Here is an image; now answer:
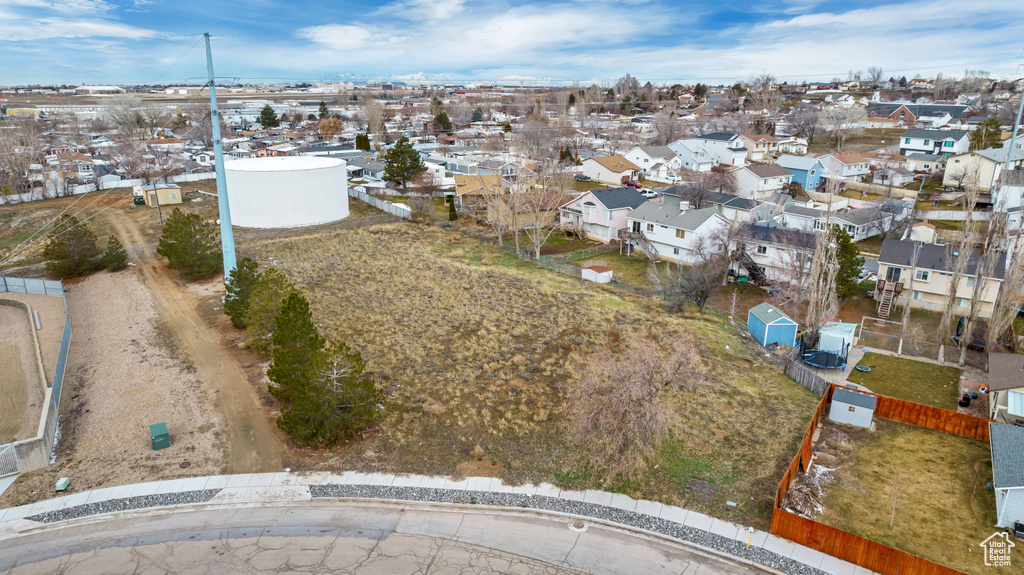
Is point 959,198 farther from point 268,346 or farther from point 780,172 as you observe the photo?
point 268,346

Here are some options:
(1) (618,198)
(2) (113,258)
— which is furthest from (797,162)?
(2) (113,258)

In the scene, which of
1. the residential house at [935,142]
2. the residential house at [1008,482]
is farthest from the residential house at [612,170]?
the residential house at [1008,482]

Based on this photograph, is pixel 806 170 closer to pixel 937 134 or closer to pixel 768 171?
pixel 768 171

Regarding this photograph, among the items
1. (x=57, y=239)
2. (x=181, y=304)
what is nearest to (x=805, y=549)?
(x=181, y=304)

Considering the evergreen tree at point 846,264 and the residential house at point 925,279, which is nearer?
the residential house at point 925,279

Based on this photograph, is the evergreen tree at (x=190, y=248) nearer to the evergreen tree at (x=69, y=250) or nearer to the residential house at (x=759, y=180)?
the evergreen tree at (x=69, y=250)

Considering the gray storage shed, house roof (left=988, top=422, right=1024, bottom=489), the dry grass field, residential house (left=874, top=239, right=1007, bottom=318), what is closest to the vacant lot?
the dry grass field
